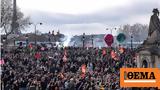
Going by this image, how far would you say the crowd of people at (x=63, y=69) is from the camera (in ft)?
97.3

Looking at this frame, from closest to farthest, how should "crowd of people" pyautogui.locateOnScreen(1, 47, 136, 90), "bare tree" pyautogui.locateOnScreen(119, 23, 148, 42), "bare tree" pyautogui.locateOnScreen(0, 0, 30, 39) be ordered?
"crowd of people" pyautogui.locateOnScreen(1, 47, 136, 90), "bare tree" pyautogui.locateOnScreen(0, 0, 30, 39), "bare tree" pyautogui.locateOnScreen(119, 23, 148, 42)

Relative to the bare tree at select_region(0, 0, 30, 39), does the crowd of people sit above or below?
below

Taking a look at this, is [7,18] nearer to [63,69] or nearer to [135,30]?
[63,69]

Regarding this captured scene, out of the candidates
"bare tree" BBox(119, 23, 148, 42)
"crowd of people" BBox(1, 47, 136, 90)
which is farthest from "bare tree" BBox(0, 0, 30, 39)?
"bare tree" BBox(119, 23, 148, 42)

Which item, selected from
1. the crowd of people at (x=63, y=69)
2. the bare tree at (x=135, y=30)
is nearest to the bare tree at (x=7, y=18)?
the crowd of people at (x=63, y=69)

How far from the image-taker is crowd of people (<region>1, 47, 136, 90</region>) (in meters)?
29.7

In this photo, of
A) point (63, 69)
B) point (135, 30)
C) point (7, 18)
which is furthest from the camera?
point (135, 30)

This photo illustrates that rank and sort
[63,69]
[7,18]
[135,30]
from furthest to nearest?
[135,30]
[7,18]
[63,69]

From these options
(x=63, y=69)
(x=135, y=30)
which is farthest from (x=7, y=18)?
(x=135, y=30)

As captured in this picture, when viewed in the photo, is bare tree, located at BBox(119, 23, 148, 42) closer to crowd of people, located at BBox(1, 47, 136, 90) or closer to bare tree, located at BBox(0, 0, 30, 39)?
bare tree, located at BBox(0, 0, 30, 39)

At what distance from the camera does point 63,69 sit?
41.2 meters

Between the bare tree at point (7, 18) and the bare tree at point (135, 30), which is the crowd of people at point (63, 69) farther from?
the bare tree at point (135, 30)

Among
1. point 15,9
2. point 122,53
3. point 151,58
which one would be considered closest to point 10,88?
point 151,58

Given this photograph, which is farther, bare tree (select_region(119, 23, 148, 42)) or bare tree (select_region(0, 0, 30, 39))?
bare tree (select_region(119, 23, 148, 42))
